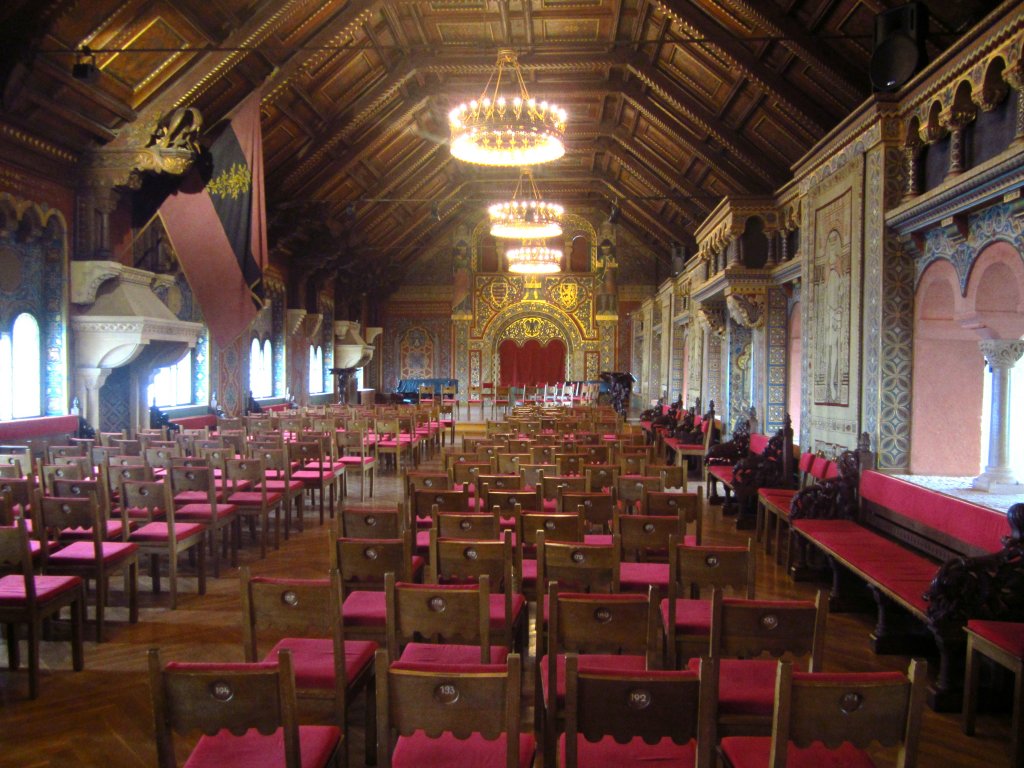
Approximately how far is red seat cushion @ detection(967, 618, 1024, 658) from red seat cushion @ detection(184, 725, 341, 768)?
2940 mm

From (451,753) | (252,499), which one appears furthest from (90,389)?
(451,753)

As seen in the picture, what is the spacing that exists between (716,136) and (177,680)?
12.1 metres

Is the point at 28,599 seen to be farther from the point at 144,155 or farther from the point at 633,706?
the point at 144,155

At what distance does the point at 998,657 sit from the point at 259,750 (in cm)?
320

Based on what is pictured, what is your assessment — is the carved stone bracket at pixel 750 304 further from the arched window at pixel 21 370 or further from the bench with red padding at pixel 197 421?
the arched window at pixel 21 370

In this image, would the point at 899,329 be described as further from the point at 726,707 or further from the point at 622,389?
the point at 622,389

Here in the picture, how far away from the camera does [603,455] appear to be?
8.63 m

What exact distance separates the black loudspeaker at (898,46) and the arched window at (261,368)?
13.1m

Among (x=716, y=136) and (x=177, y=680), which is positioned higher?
(x=716, y=136)

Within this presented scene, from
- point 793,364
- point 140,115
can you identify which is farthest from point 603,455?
point 140,115

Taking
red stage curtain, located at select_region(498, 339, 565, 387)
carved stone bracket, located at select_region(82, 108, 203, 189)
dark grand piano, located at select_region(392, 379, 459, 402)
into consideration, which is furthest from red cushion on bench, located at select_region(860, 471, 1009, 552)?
red stage curtain, located at select_region(498, 339, 565, 387)

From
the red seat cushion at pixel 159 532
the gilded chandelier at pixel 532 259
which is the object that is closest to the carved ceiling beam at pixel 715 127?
the gilded chandelier at pixel 532 259

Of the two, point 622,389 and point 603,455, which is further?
point 622,389

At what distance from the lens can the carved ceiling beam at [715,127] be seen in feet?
39.6
